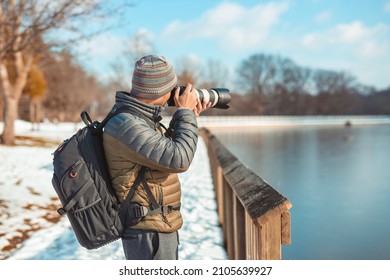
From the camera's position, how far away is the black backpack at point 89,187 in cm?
174

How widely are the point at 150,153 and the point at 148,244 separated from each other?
0.46 m

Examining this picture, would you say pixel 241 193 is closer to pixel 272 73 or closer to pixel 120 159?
pixel 120 159

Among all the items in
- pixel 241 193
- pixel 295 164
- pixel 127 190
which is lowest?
pixel 295 164

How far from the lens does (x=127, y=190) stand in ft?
5.90

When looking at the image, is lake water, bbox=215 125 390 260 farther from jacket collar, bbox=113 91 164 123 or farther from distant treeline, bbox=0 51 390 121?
distant treeline, bbox=0 51 390 121

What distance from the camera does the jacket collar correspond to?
1762 mm

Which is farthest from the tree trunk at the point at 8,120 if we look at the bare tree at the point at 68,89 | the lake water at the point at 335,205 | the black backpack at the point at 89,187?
the bare tree at the point at 68,89

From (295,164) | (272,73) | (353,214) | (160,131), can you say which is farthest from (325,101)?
(160,131)

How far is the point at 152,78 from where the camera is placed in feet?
5.75

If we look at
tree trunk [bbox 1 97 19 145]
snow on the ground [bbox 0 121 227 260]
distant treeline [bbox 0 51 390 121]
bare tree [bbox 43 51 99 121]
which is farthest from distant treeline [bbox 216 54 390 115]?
snow on the ground [bbox 0 121 227 260]

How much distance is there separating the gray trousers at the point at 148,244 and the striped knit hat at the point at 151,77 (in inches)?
24.6

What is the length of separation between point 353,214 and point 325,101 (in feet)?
246

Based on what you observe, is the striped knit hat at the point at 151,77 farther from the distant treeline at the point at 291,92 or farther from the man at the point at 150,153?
the distant treeline at the point at 291,92

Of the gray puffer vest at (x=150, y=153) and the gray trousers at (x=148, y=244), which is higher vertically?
the gray puffer vest at (x=150, y=153)
